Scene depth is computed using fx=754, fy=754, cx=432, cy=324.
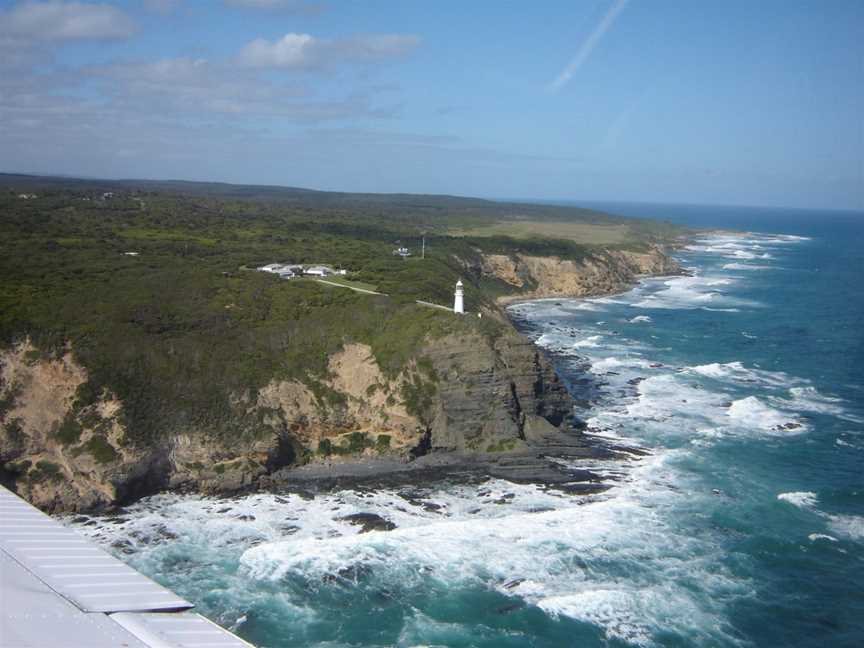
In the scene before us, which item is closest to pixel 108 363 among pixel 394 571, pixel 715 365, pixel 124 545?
pixel 124 545

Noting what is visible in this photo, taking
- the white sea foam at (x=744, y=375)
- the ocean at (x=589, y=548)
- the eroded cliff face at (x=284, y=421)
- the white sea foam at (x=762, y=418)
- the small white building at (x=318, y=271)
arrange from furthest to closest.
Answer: the small white building at (x=318, y=271) → the white sea foam at (x=744, y=375) → the white sea foam at (x=762, y=418) → the eroded cliff face at (x=284, y=421) → the ocean at (x=589, y=548)

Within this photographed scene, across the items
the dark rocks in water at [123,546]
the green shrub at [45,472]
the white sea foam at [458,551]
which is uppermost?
the green shrub at [45,472]

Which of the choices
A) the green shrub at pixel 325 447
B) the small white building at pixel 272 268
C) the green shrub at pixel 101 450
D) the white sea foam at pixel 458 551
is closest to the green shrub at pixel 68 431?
the green shrub at pixel 101 450

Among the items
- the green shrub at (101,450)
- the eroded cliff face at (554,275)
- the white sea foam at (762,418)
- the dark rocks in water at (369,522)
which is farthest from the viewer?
the eroded cliff face at (554,275)

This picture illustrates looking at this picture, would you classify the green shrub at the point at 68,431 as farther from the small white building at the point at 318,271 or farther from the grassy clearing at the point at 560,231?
the grassy clearing at the point at 560,231

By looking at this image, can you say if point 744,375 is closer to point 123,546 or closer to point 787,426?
point 787,426

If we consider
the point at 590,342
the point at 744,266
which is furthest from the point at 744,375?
the point at 744,266

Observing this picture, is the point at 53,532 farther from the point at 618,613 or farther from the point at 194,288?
the point at 194,288
